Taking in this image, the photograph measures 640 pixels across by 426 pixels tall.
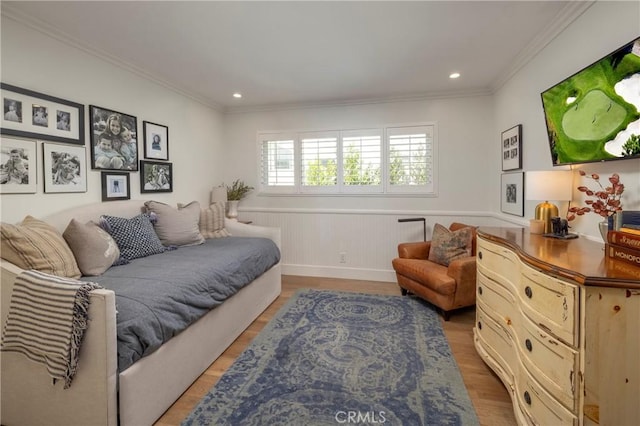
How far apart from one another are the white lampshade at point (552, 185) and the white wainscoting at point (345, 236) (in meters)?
1.85

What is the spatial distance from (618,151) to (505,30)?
1324 millimetres

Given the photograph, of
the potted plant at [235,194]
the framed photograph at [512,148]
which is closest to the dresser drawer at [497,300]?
the framed photograph at [512,148]

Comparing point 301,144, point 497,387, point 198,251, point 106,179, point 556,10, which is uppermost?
point 556,10

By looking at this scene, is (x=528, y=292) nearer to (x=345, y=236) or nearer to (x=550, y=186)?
(x=550, y=186)

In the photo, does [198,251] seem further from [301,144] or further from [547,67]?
[547,67]

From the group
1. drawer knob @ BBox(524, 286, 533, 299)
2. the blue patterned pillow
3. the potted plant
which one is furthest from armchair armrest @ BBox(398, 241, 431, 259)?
the blue patterned pillow

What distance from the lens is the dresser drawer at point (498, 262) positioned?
5.76ft

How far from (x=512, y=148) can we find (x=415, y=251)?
146 centimetres

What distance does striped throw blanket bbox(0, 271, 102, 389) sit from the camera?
141cm

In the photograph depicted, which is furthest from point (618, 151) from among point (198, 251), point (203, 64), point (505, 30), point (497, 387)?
point (203, 64)

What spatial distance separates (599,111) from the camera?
5.57 ft

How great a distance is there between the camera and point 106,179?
2.81 m

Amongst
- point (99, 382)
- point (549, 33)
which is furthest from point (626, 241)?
point (99, 382)

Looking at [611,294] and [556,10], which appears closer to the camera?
[611,294]
